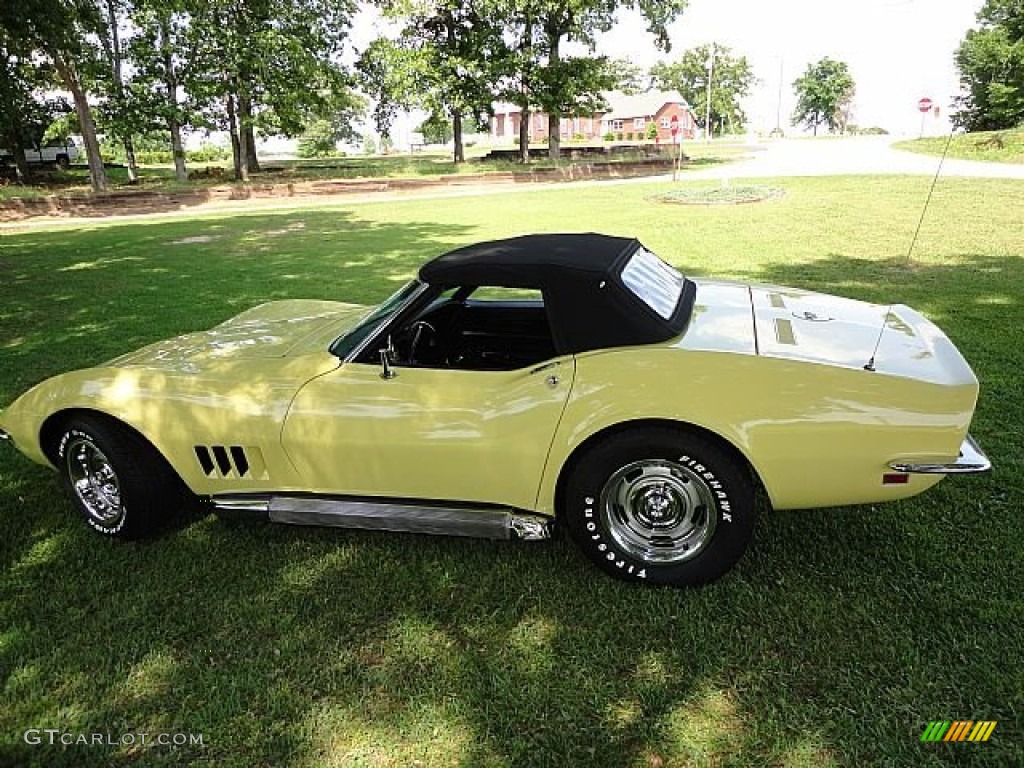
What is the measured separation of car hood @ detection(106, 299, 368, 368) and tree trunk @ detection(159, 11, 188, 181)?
26.7 meters

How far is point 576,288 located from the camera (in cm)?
278

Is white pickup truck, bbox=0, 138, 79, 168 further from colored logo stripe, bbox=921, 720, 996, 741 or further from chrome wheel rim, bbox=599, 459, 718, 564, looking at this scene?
colored logo stripe, bbox=921, 720, 996, 741

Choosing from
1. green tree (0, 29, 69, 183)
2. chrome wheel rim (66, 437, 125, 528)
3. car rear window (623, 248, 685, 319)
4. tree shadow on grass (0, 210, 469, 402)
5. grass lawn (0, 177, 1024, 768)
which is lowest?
tree shadow on grass (0, 210, 469, 402)

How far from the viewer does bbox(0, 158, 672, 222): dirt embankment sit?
69.5ft

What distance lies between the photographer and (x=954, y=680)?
7.34 ft

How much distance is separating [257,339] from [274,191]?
2262 cm

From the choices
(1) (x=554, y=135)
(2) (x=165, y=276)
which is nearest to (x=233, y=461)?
(2) (x=165, y=276)

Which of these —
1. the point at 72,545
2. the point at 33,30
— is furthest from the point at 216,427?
the point at 33,30

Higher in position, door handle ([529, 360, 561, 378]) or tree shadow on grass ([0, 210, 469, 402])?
door handle ([529, 360, 561, 378])

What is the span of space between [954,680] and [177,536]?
3.21 meters

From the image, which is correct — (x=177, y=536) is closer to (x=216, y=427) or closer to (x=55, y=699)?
(x=216, y=427)

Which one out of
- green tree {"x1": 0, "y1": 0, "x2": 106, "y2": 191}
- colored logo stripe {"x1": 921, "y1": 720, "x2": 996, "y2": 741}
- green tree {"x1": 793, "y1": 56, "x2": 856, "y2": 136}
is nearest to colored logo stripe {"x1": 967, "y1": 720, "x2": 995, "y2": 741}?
colored logo stripe {"x1": 921, "y1": 720, "x2": 996, "y2": 741}

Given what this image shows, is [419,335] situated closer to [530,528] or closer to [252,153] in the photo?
[530,528]

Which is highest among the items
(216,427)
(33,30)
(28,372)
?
(33,30)
